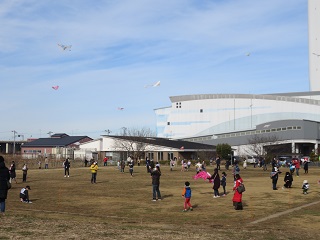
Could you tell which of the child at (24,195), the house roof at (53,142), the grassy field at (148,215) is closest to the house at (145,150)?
the house roof at (53,142)

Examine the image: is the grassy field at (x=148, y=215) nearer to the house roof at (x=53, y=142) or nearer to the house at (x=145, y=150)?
the house at (x=145, y=150)

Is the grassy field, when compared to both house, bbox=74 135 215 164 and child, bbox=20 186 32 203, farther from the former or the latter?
house, bbox=74 135 215 164

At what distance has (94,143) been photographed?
91562 millimetres

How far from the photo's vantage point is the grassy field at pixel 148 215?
11211 mm

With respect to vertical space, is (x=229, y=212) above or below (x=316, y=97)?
below

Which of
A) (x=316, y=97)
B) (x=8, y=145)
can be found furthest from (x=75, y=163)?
(x=8, y=145)

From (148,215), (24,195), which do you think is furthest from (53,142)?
(148,215)

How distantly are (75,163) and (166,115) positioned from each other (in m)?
57.6

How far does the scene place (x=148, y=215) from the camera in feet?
57.8

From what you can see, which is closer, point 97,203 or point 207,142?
point 97,203

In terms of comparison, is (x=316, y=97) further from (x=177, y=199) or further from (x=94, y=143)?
(x=177, y=199)

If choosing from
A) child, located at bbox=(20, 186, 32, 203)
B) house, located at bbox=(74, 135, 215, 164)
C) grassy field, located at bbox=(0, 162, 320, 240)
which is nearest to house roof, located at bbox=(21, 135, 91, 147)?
house, located at bbox=(74, 135, 215, 164)

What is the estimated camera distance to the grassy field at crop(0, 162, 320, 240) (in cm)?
1121

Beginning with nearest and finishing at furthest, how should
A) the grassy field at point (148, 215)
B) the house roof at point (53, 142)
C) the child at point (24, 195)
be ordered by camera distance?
the grassy field at point (148, 215) → the child at point (24, 195) → the house roof at point (53, 142)
